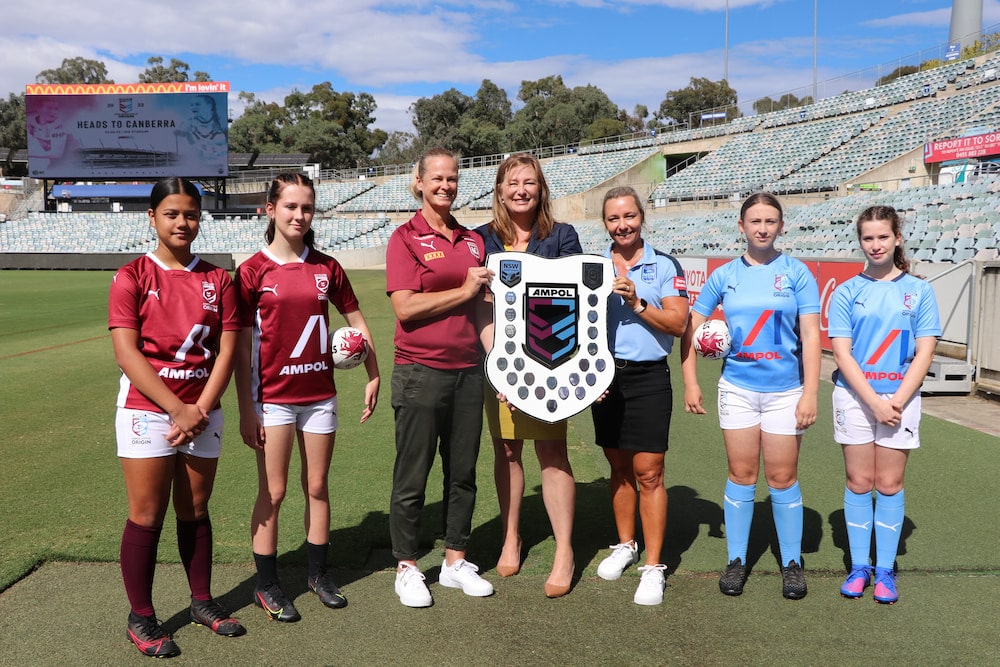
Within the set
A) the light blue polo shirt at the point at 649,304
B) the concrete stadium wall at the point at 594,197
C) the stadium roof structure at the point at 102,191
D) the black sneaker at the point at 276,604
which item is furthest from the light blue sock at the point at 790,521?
the stadium roof structure at the point at 102,191

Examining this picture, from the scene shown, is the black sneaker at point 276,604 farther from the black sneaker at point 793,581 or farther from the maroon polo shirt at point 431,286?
the black sneaker at point 793,581

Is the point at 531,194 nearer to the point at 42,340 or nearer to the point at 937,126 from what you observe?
Answer: the point at 42,340

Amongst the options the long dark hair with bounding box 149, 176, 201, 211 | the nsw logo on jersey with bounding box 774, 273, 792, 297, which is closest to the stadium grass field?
the nsw logo on jersey with bounding box 774, 273, 792, 297

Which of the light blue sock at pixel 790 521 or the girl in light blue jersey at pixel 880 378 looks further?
the light blue sock at pixel 790 521

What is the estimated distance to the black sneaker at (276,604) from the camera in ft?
10.5

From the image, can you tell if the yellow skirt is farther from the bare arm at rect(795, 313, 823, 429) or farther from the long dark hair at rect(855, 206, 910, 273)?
the long dark hair at rect(855, 206, 910, 273)

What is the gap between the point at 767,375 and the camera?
341 cm

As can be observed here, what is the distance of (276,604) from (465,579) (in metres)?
0.83

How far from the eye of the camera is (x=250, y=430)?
10.5 ft

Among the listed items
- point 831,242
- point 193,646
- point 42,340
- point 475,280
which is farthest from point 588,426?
point 831,242

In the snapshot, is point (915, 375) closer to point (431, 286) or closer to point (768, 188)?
point (431, 286)

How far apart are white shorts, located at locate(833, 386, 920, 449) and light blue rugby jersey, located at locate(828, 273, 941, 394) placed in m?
0.11

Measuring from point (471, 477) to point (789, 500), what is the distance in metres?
1.48

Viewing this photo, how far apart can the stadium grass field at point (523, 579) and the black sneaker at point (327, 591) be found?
46mm
